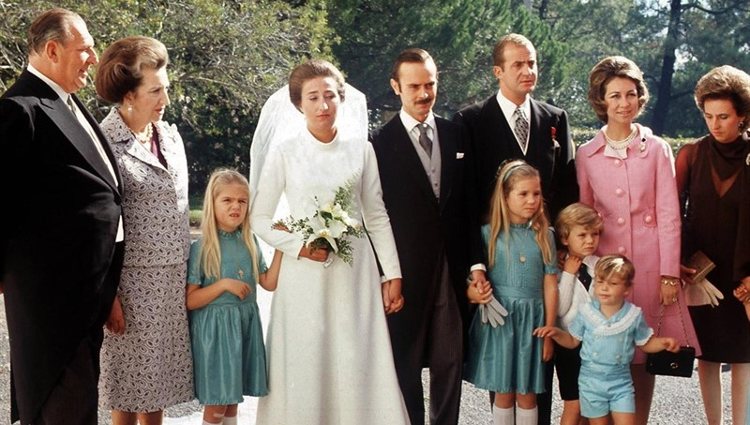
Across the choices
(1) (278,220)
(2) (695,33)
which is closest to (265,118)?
(1) (278,220)

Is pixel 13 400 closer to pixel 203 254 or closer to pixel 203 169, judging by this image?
pixel 203 254

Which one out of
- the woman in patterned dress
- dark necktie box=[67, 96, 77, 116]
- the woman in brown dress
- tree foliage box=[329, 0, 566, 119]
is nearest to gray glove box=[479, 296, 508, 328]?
the woman in brown dress

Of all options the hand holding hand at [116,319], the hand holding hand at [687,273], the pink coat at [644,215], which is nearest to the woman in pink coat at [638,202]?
the pink coat at [644,215]

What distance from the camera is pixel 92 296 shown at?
4.13m

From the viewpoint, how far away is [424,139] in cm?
507

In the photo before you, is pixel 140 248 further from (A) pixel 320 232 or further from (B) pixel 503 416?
(B) pixel 503 416

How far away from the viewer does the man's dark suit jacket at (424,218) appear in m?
5.02

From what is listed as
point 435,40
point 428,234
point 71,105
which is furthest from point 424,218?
point 435,40

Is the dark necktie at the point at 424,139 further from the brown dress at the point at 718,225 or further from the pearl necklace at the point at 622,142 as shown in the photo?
the brown dress at the point at 718,225

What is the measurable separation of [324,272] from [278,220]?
34 centimetres

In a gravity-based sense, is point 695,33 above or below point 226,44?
above

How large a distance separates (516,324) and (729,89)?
1585mm

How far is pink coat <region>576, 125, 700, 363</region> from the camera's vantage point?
4965 mm

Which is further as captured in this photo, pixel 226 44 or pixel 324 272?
pixel 226 44
